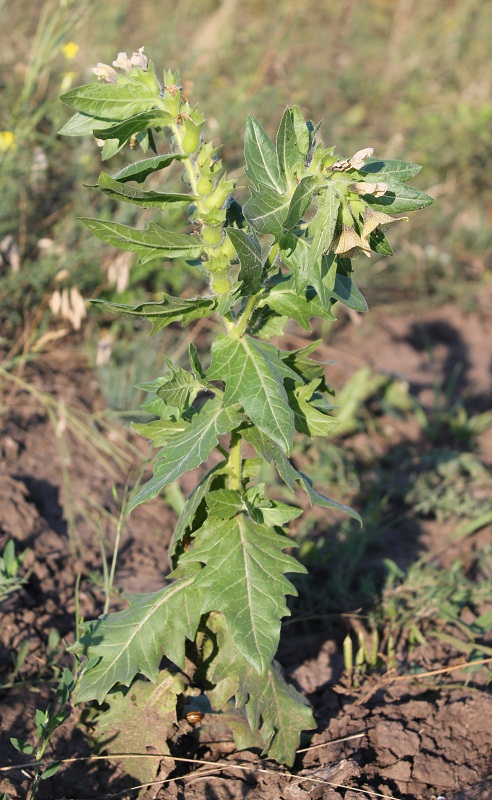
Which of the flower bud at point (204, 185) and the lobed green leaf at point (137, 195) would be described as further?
the flower bud at point (204, 185)

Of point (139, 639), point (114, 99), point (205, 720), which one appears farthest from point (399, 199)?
point (205, 720)

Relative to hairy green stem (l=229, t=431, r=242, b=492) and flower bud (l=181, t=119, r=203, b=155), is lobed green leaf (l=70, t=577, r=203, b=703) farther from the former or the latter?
flower bud (l=181, t=119, r=203, b=155)

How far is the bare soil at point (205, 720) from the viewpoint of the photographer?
2.18 metres

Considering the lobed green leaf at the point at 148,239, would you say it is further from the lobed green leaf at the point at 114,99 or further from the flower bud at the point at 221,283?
the lobed green leaf at the point at 114,99

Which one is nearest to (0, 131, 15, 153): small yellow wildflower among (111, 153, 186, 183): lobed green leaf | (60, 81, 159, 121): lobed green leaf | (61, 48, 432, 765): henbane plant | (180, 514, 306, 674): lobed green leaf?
(61, 48, 432, 765): henbane plant

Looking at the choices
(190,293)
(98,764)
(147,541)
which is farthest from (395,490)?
(98,764)

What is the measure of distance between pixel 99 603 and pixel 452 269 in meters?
4.15

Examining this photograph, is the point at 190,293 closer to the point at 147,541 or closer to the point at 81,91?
the point at 147,541

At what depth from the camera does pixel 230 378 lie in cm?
200

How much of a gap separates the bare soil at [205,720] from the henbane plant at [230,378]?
13 cm

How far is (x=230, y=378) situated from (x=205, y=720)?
1113mm

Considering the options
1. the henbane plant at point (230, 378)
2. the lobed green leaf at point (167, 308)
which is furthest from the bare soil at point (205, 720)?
the lobed green leaf at point (167, 308)

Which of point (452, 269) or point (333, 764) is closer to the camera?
point (333, 764)

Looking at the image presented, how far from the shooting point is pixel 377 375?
191 inches
